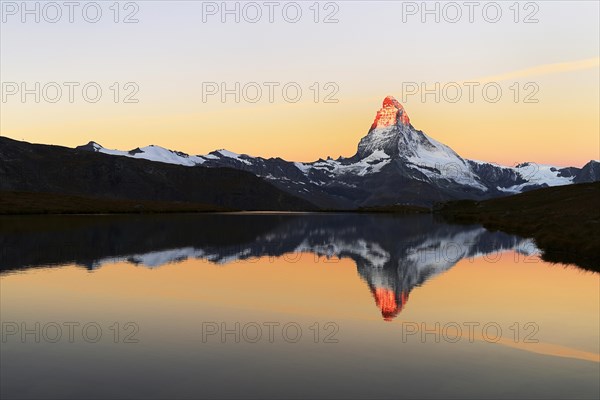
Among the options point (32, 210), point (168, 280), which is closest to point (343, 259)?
point (168, 280)

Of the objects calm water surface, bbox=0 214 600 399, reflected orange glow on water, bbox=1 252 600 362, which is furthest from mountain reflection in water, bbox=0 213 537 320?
reflected orange glow on water, bbox=1 252 600 362

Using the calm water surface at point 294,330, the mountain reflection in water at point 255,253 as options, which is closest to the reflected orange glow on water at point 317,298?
the calm water surface at point 294,330

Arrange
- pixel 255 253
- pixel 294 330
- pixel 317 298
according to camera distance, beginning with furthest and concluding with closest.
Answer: pixel 255 253 → pixel 317 298 → pixel 294 330

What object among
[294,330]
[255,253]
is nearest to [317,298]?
[294,330]

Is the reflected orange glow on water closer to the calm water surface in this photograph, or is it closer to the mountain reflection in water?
the calm water surface

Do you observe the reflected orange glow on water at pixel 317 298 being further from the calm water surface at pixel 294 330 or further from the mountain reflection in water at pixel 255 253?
the mountain reflection in water at pixel 255 253

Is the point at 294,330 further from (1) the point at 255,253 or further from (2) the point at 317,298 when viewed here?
(1) the point at 255,253

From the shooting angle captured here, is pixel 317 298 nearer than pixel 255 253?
Yes

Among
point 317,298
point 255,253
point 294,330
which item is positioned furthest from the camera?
point 255,253
